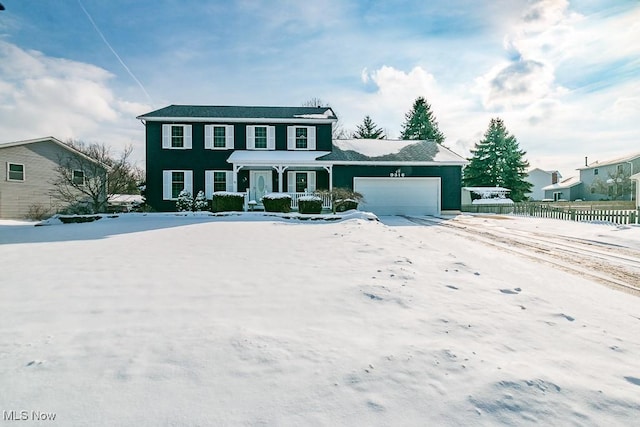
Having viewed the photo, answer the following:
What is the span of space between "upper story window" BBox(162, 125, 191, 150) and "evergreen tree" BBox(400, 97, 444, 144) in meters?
29.6

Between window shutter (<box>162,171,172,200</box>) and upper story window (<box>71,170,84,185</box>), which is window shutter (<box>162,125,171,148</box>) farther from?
upper story window (<box>71,170,84,185</box>)

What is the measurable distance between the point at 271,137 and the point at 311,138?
2.57 metres

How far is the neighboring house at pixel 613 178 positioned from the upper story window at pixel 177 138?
4230 cm

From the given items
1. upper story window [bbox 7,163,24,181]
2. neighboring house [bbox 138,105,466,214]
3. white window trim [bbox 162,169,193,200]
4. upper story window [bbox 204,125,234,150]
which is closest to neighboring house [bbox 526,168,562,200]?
neighboring house [bbox 138,105,466,214]

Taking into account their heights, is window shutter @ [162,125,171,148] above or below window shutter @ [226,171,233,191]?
above

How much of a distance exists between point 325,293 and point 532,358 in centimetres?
211

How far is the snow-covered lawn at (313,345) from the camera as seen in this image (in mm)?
1859

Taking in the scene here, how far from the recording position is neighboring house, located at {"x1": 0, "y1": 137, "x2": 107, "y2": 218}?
688 inches

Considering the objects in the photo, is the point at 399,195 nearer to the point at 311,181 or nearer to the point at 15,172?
the point at 311,181

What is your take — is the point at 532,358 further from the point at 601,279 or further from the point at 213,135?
the point at 213,135

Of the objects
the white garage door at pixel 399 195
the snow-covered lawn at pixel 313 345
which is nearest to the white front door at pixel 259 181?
the white garage door at pixel 399 195

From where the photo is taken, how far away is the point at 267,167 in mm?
19172

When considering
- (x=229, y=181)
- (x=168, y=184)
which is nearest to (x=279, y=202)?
(x=229, y=181)

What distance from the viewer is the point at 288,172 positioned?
63.9ft
